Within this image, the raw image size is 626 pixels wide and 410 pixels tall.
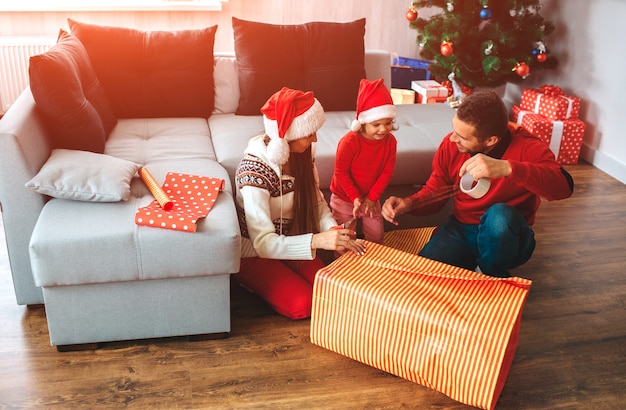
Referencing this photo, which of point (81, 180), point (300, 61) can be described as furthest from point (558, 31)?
point (81, 180)

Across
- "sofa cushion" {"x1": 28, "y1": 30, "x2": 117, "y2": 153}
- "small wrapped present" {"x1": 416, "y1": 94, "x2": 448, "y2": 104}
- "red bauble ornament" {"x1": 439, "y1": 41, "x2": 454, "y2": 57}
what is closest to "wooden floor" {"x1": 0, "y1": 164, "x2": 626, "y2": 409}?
"sofa cushion" {"x1": 28, "y1": 30, "x2": 117, "y2": 153}

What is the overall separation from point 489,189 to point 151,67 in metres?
1.72

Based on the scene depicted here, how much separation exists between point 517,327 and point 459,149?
0.70 m

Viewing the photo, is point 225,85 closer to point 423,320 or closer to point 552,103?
point 423,320

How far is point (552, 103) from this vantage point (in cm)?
386

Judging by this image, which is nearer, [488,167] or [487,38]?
[488,167]

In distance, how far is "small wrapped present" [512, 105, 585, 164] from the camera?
3.83 meters

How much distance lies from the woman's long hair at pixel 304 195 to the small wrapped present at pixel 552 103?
214cm

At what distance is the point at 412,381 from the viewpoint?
2016 millimetres

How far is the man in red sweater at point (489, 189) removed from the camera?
211cm

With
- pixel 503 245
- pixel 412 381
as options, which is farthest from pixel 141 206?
pixel 503 245

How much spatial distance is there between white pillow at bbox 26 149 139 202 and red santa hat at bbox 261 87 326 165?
518 mm

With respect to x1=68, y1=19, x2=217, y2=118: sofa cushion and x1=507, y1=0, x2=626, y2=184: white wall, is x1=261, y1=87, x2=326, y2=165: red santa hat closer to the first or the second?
x1=68, y1=19, x2=217, y2=118: sofa cushion

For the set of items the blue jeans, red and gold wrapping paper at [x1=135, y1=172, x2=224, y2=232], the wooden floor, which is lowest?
the wooden floor
